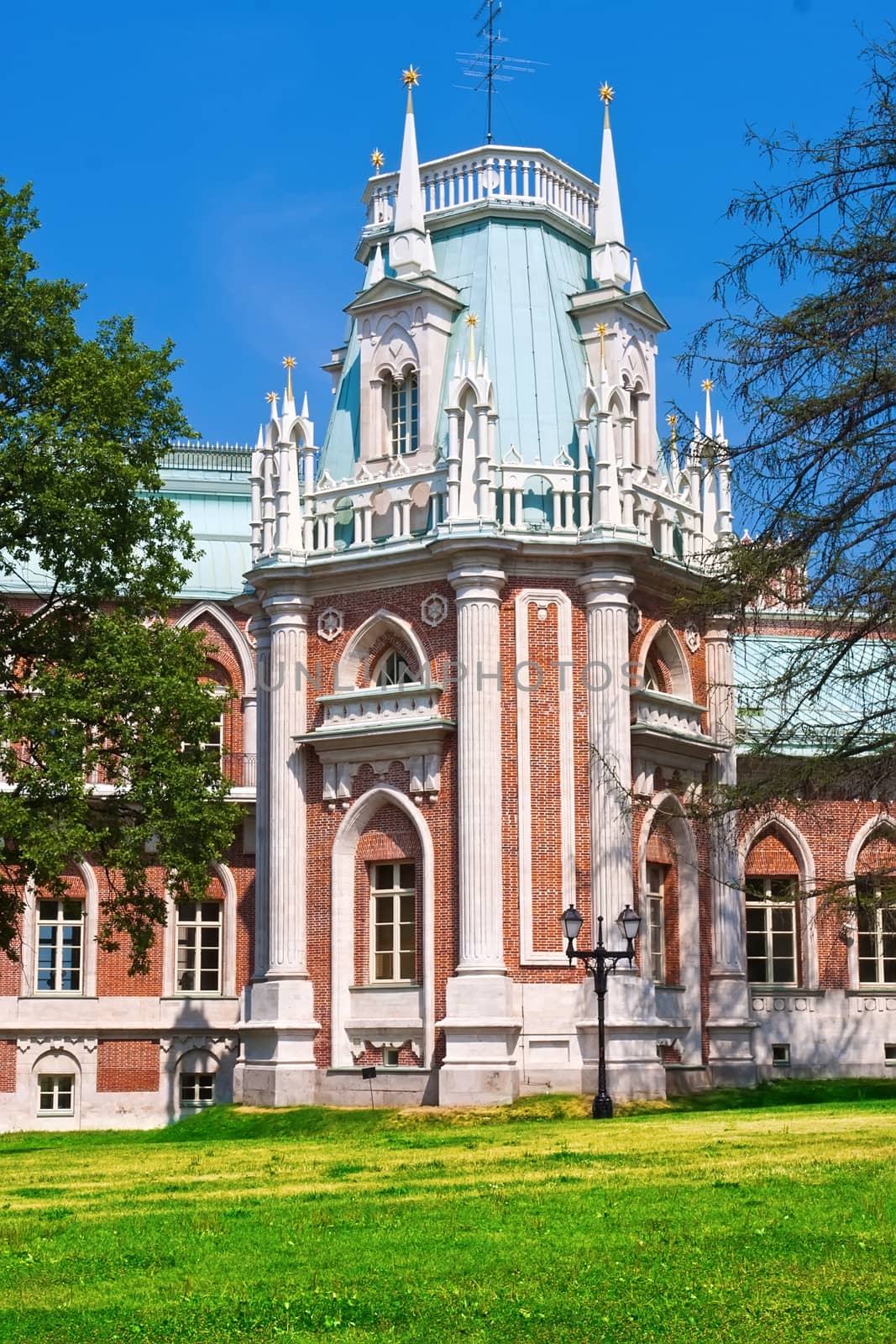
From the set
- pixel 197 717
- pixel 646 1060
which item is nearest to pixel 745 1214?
pixel 197 717

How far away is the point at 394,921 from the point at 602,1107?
19.9 ft

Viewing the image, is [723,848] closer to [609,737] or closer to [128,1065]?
[609,737]

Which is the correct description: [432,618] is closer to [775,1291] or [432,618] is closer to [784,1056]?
[784,1056]

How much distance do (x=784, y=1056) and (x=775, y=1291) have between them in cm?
2745

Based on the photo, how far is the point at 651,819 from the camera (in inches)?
1283

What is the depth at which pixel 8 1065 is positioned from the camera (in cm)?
3909

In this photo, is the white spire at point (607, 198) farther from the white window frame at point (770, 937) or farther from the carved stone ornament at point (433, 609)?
the white window frame at point (770, 937)

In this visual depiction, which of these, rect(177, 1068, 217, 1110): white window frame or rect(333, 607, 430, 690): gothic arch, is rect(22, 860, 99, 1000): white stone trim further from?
rect(333, 607, 430, 690): gothic arch

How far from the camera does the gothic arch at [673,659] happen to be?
112 ft

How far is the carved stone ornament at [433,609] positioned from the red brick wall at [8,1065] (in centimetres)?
1417

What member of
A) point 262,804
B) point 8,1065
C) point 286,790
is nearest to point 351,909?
point 286,790

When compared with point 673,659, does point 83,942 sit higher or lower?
lower

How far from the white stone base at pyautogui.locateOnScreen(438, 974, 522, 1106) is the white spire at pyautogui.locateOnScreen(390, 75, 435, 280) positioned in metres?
13.5

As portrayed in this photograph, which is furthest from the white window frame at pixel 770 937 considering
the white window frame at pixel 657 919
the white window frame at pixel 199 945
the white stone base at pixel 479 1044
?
the white window frame at pixel 199 945
